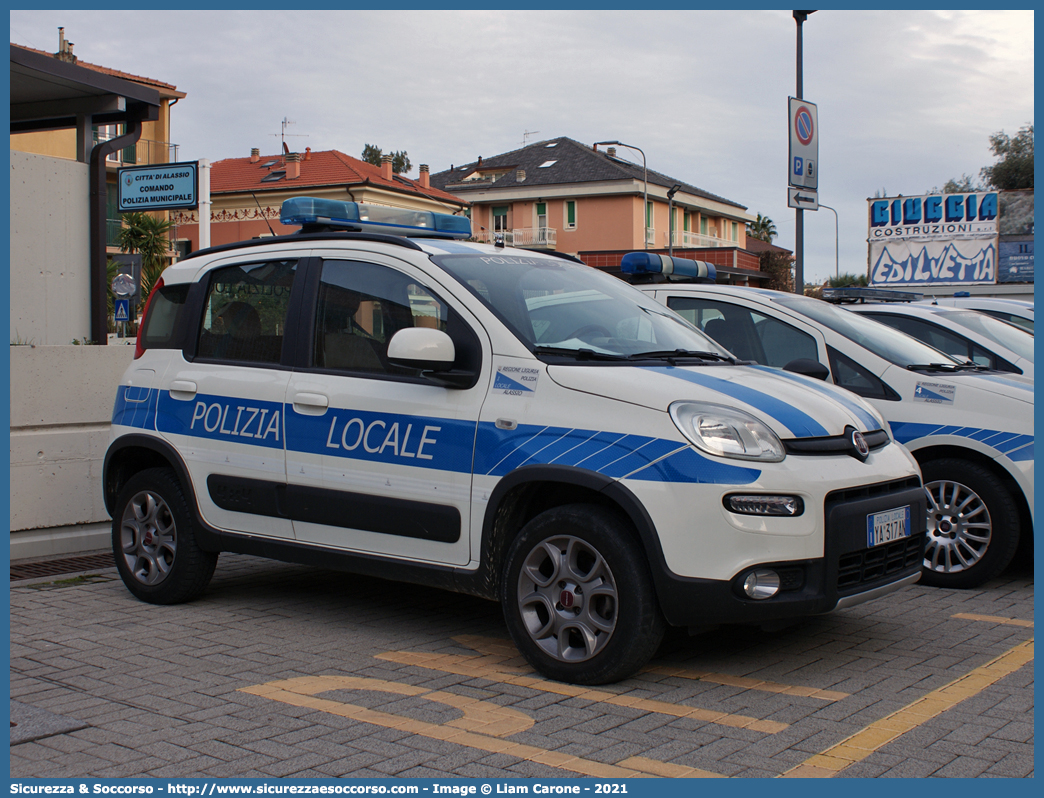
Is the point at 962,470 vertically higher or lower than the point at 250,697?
higher

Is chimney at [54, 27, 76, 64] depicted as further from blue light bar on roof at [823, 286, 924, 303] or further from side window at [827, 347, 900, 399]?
side window at [827, 347, 900, 399]

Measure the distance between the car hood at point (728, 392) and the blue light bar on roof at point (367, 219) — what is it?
188 centimetres

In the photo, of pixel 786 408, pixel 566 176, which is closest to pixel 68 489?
pixel 786 408

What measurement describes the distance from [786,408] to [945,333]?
4.22 metres

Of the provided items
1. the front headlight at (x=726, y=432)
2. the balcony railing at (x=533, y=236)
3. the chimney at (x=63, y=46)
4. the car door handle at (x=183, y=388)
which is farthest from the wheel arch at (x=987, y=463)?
the balcony railing at (x=533, y=236)

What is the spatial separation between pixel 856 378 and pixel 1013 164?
4686 cm

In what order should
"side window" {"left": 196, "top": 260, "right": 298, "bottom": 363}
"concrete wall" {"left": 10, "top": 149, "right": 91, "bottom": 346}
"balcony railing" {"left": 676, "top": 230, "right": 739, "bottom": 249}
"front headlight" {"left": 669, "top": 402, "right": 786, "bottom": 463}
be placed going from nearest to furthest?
1. "front headlight" {"left": 669, "top": 402, "right": 786, "bottom": 463}
2. "side window" {"left": 196, "top": 260, "right": 298, "bottom": 363}
3. "concrete wall" {"left": 10, "top": 149, "right": 91, "bottom": 346}
4. "balcony railing" {"left": 676, "top": 230, "right": 739, "bottom": 249}

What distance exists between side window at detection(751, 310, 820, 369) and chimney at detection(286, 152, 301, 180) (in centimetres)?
5178

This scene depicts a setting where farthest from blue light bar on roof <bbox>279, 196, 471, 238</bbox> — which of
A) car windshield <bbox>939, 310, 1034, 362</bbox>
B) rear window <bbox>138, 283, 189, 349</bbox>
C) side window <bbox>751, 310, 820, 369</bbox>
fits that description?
car windshield <bbox>939, 310, 1034, 362</bbox>

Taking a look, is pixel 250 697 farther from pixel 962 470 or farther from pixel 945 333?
pixel 945 333

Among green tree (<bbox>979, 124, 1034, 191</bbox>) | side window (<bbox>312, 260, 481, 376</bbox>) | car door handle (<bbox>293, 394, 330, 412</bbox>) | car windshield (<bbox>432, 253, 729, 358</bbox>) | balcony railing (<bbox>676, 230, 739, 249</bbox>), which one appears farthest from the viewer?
balcony railing (<bbox>676, 230, 739, 249</bbox>)

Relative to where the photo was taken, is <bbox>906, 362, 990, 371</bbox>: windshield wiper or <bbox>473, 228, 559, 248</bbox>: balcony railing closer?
<bbox>906, 362, 990, 371</bbox>: windshield wiper

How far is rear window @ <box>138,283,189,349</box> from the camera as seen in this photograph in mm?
→ 6066

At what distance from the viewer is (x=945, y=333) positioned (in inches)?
320
